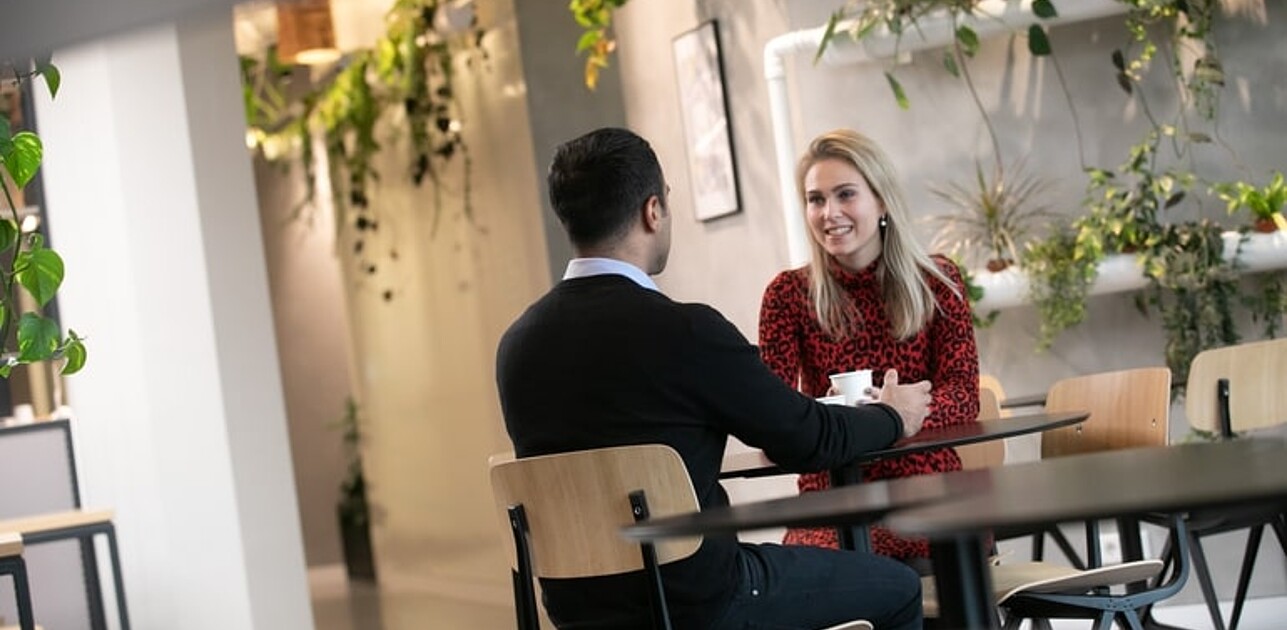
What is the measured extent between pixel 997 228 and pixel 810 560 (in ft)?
9.21

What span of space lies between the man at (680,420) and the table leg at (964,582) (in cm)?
71

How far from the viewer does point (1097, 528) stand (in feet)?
10.3

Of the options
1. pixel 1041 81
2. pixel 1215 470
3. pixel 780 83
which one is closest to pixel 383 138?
pixel 780 83

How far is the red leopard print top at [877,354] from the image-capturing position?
3.28m

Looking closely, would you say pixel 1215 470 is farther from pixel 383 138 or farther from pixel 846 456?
pixel 383 138

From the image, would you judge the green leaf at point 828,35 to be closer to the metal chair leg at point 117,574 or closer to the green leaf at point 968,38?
the green leaf at point 968,38

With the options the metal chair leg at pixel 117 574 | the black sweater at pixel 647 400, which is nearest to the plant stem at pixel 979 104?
the black sweater at pixel 647 400

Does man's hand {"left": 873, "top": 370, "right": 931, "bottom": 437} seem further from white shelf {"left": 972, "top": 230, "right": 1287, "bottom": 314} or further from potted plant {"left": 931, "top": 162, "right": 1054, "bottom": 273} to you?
potted plant {"left": 931, "top": 162, "right": 1054, "bottom": 273}

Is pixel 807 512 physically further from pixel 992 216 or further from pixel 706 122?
pixel 706 122

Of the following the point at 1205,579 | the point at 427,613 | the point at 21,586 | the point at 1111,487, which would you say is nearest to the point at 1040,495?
the point at 1111,487

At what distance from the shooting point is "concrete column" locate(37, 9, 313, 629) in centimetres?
600

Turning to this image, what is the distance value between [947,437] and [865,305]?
0.72m

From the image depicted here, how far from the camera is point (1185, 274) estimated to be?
4785mm

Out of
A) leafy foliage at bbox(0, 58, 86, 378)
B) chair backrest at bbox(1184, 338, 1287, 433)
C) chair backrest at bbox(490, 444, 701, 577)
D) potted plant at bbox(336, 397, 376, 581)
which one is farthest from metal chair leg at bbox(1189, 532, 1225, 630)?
potted plant at bbox(336, 397, 376, 581)
